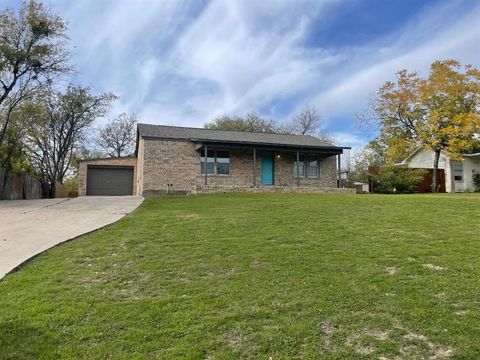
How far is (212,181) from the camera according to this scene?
22859 mm

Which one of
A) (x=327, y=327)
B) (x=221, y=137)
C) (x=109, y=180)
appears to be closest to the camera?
(x=327, y=327)

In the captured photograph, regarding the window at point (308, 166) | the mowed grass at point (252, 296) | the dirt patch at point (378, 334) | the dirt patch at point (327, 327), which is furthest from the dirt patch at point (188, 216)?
the window at point (308, 166)

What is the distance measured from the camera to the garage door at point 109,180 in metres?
27.8

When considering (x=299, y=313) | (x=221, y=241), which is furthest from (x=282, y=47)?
(x=299, y=313)

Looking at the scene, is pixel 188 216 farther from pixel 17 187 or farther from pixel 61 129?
pixel 61 129

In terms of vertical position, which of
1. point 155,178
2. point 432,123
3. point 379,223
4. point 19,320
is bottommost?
point 19,320

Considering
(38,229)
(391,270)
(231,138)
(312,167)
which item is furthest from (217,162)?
(391,270)

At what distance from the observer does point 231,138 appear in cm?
2411

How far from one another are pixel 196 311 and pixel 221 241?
319cm

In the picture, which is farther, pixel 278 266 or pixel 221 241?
pixel 221 241

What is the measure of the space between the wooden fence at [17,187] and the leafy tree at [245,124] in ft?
60.4

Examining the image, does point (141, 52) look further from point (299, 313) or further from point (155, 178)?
point (299, 313)

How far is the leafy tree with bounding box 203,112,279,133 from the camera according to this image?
42.1m

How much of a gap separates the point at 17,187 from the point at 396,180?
2313 cm
